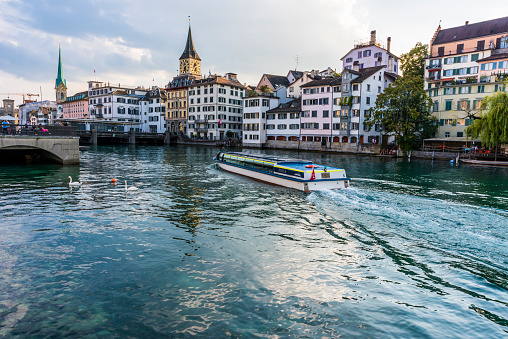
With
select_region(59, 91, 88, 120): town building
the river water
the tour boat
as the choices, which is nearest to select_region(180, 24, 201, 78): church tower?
select_region(59, 91, 88, 120): town building

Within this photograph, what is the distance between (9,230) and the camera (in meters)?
15.9

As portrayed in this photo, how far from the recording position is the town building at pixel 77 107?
14975 cm

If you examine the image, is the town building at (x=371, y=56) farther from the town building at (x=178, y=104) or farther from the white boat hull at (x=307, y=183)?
the white boat hull at (x=307, y=183)

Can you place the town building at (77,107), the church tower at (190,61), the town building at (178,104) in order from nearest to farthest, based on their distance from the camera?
the town building at (178,104)
the town building at (77,107)
the church tower at (190,61)

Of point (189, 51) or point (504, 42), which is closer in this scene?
point (504, 42)

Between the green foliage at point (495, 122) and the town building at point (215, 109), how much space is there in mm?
66528

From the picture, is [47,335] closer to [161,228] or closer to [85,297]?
[85,297]

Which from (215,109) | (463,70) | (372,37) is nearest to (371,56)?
(372,37)

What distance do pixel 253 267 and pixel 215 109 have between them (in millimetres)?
97312

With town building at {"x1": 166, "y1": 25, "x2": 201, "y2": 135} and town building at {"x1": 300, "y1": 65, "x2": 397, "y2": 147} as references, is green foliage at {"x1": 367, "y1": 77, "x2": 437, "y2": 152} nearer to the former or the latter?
town building at {"x1": 300, "y1": 65, "x2": 397, "y2": 147}

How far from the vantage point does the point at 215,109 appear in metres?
106

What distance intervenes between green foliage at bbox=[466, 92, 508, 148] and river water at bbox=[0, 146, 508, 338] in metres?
32.5

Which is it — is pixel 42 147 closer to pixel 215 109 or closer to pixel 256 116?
pixel 256 116

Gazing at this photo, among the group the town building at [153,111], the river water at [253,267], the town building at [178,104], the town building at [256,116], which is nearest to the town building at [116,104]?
the town building at [153,111]
